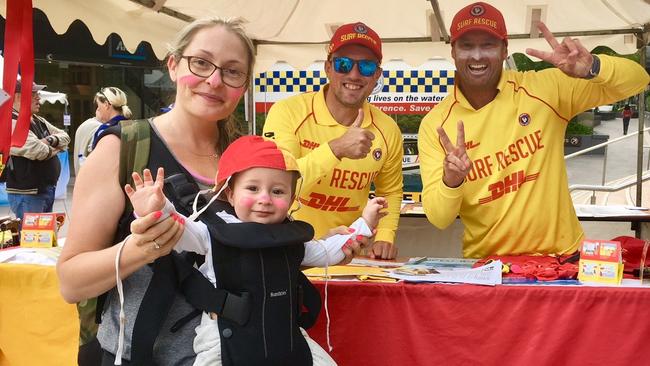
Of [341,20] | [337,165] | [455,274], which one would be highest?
[341,20]

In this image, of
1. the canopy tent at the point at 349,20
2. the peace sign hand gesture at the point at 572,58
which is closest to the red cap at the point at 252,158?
the peace sign hand gesture at the point at 572,58

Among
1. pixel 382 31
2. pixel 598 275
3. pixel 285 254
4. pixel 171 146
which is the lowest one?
pixel 598 275

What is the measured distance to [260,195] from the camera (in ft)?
5.13

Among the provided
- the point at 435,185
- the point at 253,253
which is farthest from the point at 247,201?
the point at 435,185

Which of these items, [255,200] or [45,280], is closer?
[255,200]

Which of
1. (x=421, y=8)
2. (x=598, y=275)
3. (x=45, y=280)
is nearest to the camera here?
(x=598, y=275)

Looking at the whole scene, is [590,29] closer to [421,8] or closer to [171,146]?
[421,8]

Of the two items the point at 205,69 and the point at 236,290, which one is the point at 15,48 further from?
the point at 236,290

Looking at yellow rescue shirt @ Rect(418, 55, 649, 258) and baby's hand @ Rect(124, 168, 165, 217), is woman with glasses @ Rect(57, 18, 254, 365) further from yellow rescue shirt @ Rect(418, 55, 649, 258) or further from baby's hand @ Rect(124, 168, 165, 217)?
yellow rescue shirt @ Rect(418, 55, 649, 258)

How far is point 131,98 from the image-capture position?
1603 centimetres

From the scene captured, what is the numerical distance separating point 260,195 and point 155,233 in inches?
14.9

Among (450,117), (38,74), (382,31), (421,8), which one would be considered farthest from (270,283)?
(38,74)

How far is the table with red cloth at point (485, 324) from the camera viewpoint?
2.16 meters

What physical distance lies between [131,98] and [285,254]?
1552 cm
